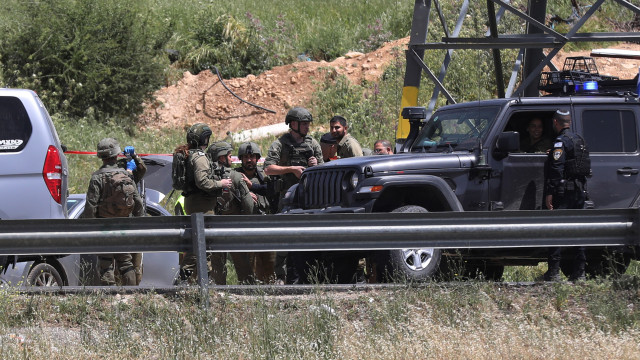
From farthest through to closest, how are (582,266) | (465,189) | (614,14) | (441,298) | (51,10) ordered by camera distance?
(614,14) → (51,10) → (465,189) → (582,266) → (441,298)

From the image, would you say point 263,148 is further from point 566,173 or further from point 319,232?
point 319,232

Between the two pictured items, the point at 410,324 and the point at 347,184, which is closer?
the point at 410,324

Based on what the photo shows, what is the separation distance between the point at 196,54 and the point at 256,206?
17.3 meters

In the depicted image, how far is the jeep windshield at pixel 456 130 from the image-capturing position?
8.41 m

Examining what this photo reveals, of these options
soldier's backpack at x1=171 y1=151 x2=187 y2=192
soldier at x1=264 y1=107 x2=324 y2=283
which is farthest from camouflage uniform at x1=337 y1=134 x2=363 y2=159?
soldier's backpack at x1=171 y1=151 x2=187 y2=192

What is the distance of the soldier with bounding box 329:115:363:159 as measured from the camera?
32.8 ft

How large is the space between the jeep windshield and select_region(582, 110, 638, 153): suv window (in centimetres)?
95

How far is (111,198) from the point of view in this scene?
8.43 m

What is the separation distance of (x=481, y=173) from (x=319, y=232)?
7.88ft

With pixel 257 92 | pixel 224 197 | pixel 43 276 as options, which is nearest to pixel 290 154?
pixel 224 197

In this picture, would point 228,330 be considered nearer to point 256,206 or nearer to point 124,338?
point 124,338

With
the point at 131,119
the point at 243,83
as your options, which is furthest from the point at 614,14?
the point at 131,119

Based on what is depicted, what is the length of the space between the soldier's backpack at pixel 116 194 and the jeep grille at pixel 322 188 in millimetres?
1710

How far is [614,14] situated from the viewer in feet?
92.6
